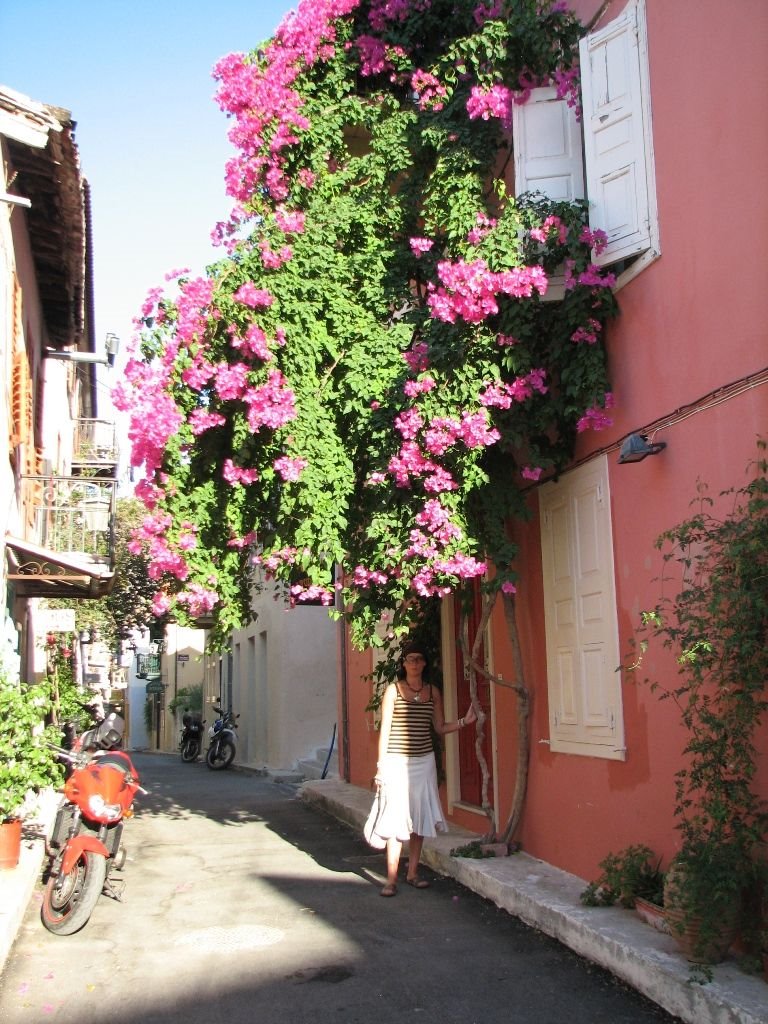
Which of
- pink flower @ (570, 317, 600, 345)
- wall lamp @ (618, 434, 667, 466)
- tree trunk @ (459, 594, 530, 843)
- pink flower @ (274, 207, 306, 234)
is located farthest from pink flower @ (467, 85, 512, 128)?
tree trunk @ (459, 594, 530, 843)

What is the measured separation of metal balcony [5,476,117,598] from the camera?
468 inches

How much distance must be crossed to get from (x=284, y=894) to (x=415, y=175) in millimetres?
5897

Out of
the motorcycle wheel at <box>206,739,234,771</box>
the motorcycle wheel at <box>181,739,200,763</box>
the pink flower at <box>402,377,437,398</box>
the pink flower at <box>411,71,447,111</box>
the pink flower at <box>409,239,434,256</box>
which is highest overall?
the pink flower at <box>411,71,447,111</box>

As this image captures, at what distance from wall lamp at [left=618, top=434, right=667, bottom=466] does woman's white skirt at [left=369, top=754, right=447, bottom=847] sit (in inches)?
117

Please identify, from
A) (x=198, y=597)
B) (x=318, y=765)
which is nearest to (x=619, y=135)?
(x=198, y=597)

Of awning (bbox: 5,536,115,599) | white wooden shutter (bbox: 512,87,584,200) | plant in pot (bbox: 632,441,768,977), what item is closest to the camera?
plant in pot (bbox: 632,441,768,977)

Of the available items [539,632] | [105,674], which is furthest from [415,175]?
[105,674]

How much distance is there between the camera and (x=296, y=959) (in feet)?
19.8

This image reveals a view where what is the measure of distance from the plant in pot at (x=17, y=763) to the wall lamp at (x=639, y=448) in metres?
4.83

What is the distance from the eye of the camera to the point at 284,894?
794 centimetres

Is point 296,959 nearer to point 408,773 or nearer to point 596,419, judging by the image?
point 408,773

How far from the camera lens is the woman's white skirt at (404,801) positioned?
316 inches

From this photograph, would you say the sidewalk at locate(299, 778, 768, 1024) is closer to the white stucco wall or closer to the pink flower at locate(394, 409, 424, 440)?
the pink flower at locate(394, 409, 424, 440)

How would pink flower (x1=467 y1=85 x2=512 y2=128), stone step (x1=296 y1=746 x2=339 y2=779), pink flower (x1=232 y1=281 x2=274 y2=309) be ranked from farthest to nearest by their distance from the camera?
stone step (x1=296 y1=746 x2=339 y2=779) < pink flower (x1=467 y1=85 x2=512 y2=128) < pink flower (x1=232 y1=281 x2=274 y2=309)
